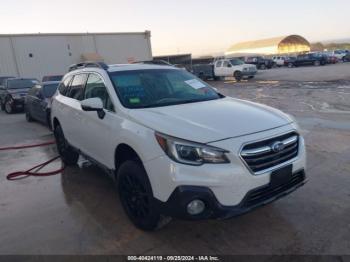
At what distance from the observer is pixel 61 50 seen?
3462cm

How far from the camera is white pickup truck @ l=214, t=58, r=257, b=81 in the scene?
29.6 meters

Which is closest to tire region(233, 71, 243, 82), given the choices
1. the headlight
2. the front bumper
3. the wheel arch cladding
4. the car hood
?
the car hood

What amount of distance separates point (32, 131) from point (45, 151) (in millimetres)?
3212

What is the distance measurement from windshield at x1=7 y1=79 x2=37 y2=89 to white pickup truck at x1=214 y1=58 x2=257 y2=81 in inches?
700

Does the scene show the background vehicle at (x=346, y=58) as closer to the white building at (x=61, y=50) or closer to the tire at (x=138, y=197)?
the white building at (x=61, y=50)

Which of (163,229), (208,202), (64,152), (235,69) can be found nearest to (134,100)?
(163,229)

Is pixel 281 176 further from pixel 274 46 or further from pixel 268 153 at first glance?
pixel 274 46

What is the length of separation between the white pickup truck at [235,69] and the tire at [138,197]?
26.8 m

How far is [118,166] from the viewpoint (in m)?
4.16

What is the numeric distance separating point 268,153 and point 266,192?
381 millimetres

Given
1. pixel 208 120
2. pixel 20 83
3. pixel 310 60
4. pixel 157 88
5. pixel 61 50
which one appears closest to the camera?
pixel 208 120

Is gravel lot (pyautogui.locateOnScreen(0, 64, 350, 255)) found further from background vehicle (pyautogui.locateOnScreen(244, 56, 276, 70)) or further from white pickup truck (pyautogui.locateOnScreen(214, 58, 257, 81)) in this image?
background vehicle (pyautogui.locateOnScreen(244, 56, 276, 70))

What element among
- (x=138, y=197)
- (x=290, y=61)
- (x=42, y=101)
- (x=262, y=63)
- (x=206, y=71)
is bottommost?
(x=262, y=63)

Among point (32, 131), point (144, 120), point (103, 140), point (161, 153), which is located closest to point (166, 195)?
point (161, 153)
